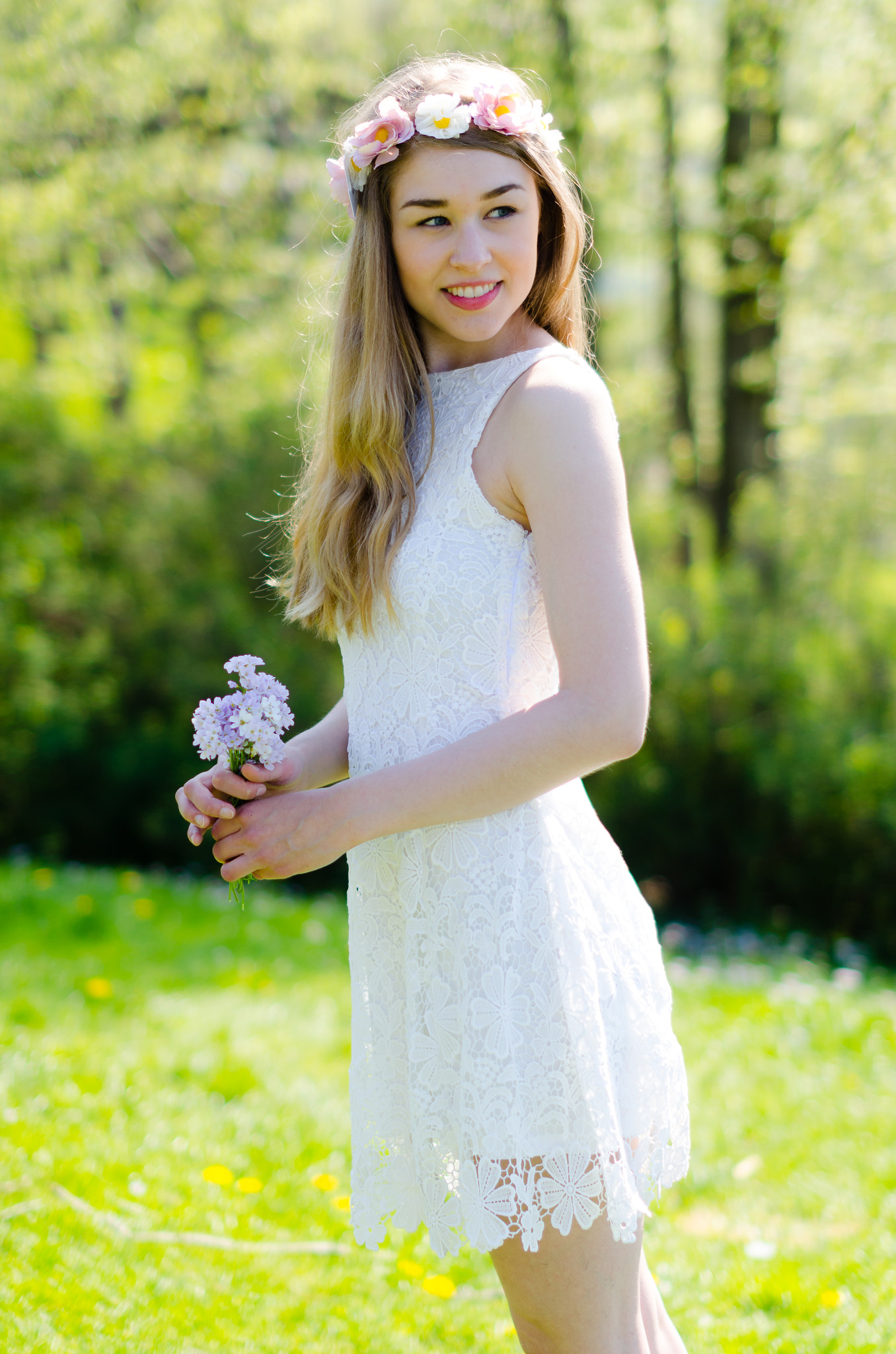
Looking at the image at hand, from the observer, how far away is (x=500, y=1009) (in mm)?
1578

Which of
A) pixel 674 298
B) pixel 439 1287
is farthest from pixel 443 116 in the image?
pixel 674 298

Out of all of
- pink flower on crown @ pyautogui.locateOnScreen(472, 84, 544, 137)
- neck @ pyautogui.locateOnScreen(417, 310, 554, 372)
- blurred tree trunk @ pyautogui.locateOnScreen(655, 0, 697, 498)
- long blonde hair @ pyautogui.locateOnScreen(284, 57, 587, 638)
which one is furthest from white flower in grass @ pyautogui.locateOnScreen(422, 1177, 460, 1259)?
blurred tree trunk @ pyautogui.locateOnScreen(655, 0, 697, 498)

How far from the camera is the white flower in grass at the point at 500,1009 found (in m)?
1.57

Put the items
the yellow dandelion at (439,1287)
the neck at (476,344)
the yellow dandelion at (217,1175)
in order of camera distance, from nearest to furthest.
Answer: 1. the neck at (476,344)
2. the yellow dandelion at (439,1287)
3. the yellow dandelion at (217,1175)

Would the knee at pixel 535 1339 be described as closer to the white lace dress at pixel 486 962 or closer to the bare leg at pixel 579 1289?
the bare leg at pixel 579 1289

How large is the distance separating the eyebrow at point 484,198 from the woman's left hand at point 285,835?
87cm

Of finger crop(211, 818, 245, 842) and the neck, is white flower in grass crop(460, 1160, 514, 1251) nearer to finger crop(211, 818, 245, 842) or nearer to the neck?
finger crop(211, 818, 245, 842)

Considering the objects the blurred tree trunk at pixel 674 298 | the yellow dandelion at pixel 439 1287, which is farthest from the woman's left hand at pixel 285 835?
the blurred tree trunk at pixel 674 298

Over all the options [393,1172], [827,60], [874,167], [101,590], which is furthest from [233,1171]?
[827,60]

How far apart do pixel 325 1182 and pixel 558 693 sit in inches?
79.6

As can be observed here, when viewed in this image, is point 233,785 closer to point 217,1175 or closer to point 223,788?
point 223,788

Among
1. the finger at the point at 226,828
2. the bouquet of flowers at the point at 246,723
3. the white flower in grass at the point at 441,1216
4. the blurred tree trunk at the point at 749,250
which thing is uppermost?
the blurred tree trunk at the point at 749,250

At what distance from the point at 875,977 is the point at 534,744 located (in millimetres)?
5070

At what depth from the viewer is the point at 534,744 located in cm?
151
